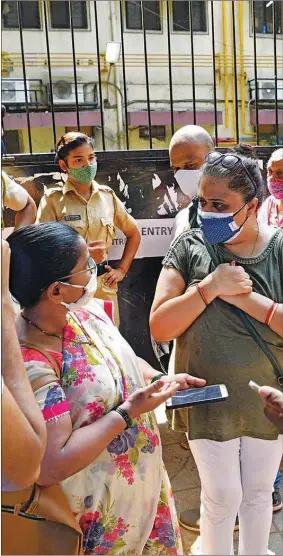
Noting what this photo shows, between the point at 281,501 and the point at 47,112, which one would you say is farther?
the point at 47,112

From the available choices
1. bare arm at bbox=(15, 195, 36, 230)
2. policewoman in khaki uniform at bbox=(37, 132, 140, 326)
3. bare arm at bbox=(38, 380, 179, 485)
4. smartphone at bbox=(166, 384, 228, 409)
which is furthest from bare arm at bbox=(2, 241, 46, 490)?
policewoman in khaki uniform at bbox=(37, 132, 140, 326)

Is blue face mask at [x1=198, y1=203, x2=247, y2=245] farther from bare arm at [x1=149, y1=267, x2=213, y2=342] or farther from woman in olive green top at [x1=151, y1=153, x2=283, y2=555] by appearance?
bare arm at [x1=149, y1=267, x2=213, y2=342]

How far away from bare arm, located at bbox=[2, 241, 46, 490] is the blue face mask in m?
1.02

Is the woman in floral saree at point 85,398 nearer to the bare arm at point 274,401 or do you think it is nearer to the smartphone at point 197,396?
the smartphone at point 197,396

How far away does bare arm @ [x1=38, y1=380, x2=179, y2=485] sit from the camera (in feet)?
4.23

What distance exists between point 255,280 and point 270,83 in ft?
46.4

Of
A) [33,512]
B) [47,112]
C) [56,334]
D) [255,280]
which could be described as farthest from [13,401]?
[47,112]

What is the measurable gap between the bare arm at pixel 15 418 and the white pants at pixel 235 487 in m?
1.03

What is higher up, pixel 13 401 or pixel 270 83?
pixel 270 83

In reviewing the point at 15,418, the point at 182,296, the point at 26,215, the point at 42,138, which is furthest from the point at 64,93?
the point at 15,418

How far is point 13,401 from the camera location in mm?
1000

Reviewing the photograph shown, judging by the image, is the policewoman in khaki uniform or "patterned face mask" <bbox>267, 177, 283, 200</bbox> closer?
"patterned face mask" <bbox>267, 177, 283, 200</bbox>

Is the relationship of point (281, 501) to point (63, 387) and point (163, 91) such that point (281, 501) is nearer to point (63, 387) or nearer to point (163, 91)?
point (63, 387)

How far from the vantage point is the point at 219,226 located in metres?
1.89
